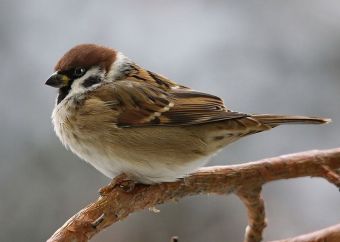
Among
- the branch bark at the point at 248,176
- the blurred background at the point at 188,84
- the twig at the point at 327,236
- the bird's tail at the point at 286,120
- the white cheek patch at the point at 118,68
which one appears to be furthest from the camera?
the blurred background at the point at 188,84

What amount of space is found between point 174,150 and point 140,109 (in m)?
0.15

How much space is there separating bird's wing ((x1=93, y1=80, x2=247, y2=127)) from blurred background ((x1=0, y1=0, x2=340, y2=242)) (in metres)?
0.95

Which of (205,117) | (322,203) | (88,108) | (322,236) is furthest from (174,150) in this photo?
(322,203)

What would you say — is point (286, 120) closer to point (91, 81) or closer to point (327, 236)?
point (327, 236)

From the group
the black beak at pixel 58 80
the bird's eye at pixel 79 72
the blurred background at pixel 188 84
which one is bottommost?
the blurred background at pixel 188 84

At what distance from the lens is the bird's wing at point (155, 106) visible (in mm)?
1864

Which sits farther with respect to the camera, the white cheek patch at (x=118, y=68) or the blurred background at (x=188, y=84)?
the blurred background at (x=188, y=84)

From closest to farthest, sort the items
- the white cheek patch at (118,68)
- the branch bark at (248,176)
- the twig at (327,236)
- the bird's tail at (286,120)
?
the twig at (327,236), the branch bark at (248,176), the bird's tail at (286,120), the white cheek patch at (118,68)

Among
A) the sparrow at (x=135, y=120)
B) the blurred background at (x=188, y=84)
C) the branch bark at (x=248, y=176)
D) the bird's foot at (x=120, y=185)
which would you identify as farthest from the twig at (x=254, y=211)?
the blurred background at (x=188, y=84)

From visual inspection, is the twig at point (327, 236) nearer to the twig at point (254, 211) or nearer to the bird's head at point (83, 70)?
the twig at point (254, 211)

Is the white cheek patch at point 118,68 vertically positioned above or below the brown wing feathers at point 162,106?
above

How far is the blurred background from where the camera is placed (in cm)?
278

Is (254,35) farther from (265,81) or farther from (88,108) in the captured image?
(88,108)

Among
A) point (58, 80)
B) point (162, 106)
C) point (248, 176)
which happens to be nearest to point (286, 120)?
point (248, 176)
